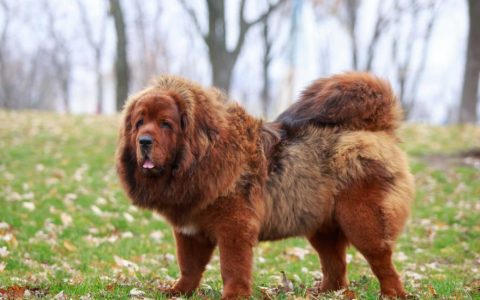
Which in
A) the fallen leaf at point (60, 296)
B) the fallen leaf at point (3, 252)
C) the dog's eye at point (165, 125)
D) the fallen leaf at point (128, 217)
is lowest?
the fallen leaf at point (128, 217)

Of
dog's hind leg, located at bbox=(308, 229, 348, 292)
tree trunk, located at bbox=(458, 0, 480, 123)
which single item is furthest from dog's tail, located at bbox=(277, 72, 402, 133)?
tree trunk, located at bbox=(458, 0, 480, 123)

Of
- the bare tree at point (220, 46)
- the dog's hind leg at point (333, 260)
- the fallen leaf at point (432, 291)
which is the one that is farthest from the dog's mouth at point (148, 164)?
the bare tree at point (220, 46)

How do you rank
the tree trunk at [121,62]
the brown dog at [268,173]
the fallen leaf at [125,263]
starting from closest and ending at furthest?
1. the brown dog at [268,173]
2. the fallen leaf at [125,263]
3. the tree trunk at [121,62]

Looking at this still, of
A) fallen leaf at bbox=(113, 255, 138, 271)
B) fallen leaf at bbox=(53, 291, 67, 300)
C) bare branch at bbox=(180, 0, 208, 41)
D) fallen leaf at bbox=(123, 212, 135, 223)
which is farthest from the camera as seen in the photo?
bare branch at bbox=(180, 0, 208, 41)

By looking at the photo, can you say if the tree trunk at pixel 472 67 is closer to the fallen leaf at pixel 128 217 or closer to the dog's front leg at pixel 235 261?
the fallen leaf at pixel 128 217

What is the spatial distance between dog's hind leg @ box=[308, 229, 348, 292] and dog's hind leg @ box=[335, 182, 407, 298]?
2.04 feet

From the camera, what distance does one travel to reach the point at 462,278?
6797mm

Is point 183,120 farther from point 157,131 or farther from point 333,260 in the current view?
point 333,260

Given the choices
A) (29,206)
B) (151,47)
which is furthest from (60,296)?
(151,47)

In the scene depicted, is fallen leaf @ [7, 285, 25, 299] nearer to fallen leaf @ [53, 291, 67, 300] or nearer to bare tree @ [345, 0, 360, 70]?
fallen leaf @ [53, 291, 67, 300]

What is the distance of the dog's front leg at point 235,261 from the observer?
498 centimetres

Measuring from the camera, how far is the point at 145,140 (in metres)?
4.74

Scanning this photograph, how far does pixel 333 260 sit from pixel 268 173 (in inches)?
52.7

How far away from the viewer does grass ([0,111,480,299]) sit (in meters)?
5.76
